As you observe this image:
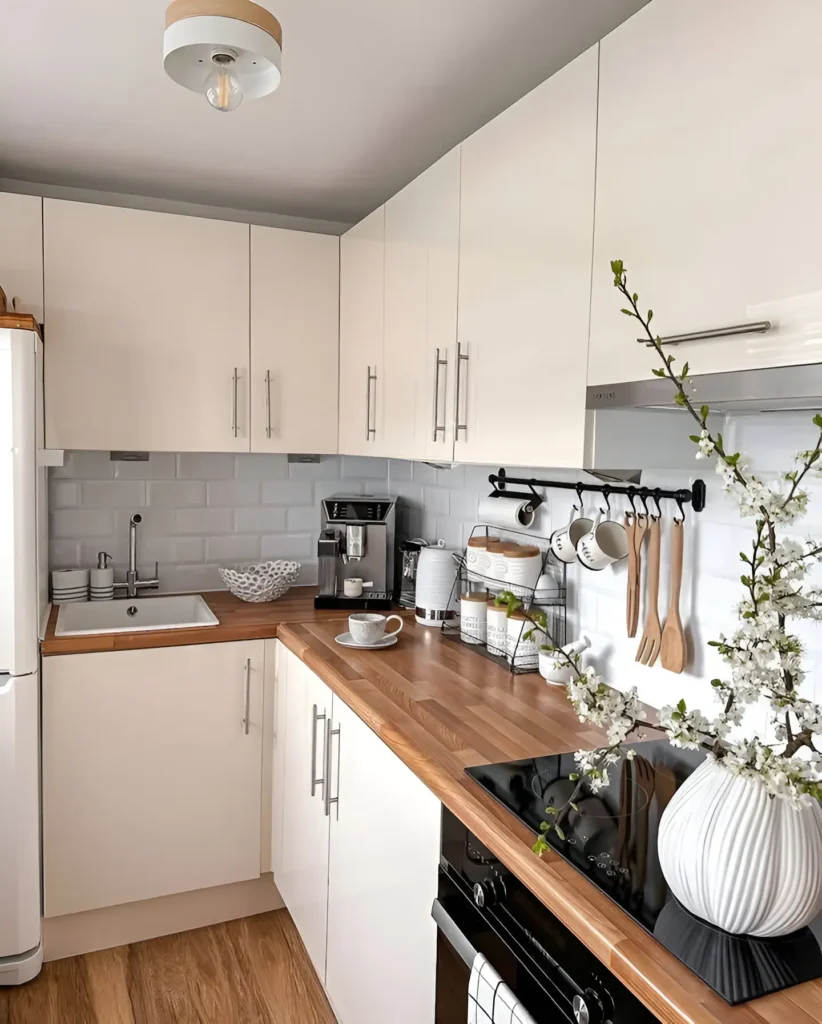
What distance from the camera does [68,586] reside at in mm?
2787

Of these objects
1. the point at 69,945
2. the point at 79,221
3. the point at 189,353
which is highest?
the point at 79,221

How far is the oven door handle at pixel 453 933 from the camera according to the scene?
1.29 m

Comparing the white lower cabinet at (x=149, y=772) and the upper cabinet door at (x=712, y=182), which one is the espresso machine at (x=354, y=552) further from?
the upper cabinet door at (x=712, y=182)

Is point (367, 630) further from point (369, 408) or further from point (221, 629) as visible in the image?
point (369, 408)

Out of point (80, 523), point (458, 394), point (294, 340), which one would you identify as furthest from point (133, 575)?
point (458, 394)

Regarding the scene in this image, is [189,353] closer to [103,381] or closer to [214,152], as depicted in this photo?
[103,381]

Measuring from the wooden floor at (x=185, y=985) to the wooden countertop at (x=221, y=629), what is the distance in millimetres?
934

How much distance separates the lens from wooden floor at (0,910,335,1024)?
2191mm

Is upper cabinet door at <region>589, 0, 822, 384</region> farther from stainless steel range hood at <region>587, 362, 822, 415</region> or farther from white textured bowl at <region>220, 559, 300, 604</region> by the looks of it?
white textured bowl at <region>220, 559, 300, 604</region>

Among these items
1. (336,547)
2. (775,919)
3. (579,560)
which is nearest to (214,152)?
(336,547)

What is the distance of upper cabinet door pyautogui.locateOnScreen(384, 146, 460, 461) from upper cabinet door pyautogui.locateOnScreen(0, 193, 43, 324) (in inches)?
41.4

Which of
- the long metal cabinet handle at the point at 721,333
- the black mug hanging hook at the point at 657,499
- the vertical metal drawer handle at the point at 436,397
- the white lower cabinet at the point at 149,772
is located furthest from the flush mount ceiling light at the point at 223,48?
the white lower cabinet at the point at 149,772

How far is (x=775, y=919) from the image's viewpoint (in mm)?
954

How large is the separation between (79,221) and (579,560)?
1.82m
